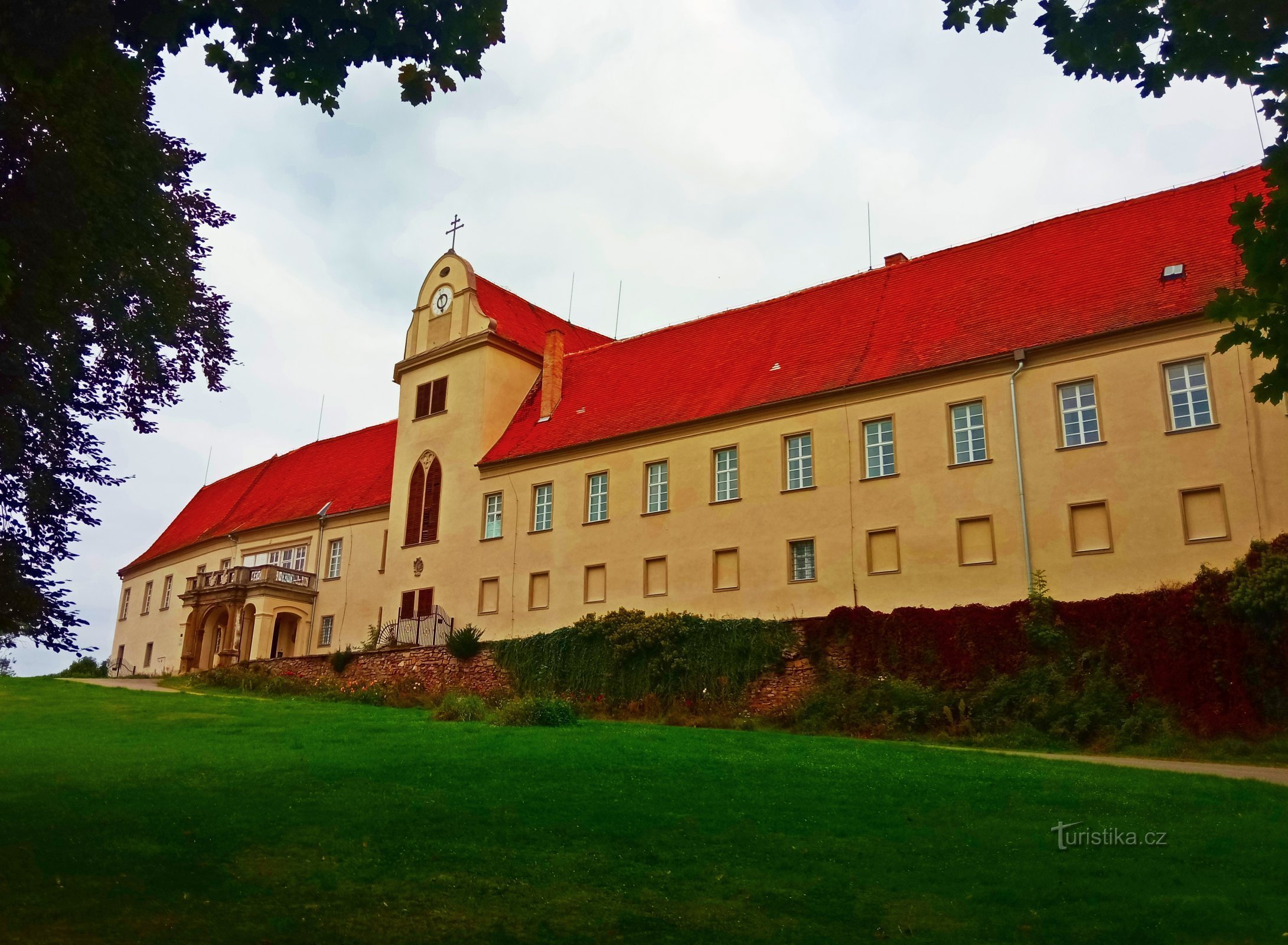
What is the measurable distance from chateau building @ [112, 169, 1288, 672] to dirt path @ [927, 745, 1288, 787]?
15.7 feet

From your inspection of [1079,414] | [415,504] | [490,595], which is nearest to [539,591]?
[490,595]

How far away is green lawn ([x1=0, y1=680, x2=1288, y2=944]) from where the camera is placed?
8.57 m

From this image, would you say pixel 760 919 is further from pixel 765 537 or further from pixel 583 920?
pixel 765 537

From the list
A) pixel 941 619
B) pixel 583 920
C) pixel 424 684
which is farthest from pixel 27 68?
pixel 424 684

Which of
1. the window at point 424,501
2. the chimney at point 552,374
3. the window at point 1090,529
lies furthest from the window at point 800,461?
the window at point 424,501

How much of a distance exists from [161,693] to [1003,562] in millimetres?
22296

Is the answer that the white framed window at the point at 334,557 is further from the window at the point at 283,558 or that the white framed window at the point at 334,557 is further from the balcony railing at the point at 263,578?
the window at the point at 283,558

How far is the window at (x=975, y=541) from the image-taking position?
2514 centimetres

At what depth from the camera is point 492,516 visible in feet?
116

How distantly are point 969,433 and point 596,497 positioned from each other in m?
11.2

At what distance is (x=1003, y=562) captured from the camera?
2480 centimetres

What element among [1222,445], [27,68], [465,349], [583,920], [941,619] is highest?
[465,349]

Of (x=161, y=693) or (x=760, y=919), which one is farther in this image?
(x=161, y=693)

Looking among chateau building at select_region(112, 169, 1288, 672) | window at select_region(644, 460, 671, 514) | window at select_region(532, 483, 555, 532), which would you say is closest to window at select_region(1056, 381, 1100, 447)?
chateau building at select_region(112, 169, 1288, 672)
